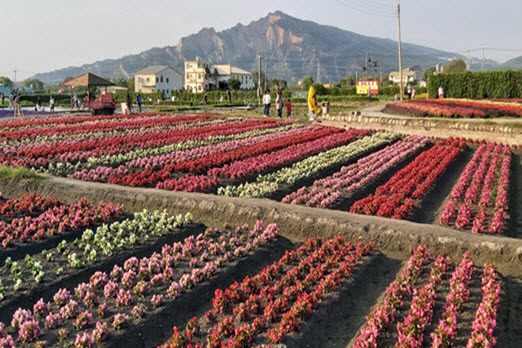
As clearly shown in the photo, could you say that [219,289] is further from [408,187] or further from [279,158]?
[279,158]

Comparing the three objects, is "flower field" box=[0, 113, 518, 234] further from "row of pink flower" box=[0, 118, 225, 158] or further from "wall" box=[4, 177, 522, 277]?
"wall" box=[4, 177, 522, 277]

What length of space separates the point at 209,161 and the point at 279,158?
211 cm

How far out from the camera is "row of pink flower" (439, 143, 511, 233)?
9273 millimetres

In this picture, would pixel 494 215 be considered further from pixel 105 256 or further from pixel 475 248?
pixel 105 256

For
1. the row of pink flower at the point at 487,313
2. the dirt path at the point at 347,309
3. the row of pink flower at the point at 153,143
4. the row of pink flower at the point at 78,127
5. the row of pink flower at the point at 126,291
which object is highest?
the row of pink flower at the point at 78,127

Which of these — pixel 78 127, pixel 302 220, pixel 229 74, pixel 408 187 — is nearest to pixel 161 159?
pixel 408 187

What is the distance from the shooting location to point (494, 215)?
31.7 ft

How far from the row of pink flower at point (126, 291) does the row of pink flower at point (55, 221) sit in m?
1.93

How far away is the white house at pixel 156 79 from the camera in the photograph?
13612 centimetres

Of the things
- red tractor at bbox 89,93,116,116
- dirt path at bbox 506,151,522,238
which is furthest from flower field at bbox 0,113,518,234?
red tractor at bbox 89,93,116,116

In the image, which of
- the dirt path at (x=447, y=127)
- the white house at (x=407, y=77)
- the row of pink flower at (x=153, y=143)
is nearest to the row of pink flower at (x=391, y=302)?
the row of pink flower at (x=153, y=143)

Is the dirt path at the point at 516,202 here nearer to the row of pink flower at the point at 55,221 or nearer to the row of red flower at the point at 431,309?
the row of red flower at the point at 431,309

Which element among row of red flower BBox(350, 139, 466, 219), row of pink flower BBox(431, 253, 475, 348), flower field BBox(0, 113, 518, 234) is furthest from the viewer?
flower field BBox(0, 113, 518, 234)

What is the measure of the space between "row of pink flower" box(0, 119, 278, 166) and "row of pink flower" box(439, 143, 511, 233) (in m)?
10.3
